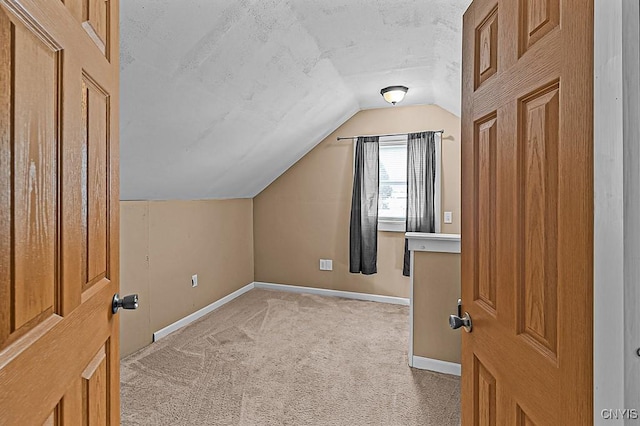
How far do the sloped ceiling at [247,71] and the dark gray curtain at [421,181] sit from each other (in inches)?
18.8

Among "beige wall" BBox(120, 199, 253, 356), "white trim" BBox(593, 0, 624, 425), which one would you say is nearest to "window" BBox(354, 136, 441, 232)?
"beige wall" BBox(120, 199, 253, 356)

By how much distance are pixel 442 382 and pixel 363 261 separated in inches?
78.6

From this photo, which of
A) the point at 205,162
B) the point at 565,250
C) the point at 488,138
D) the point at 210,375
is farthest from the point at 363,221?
the point at 565,250

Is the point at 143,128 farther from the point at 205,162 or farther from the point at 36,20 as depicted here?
the point at 36,20

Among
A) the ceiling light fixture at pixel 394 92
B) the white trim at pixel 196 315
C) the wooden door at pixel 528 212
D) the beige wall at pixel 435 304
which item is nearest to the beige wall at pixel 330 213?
the white trim at pixel 196 315

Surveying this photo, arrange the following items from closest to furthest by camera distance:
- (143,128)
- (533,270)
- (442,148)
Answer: (533,270) → (143,128) → (442,148)

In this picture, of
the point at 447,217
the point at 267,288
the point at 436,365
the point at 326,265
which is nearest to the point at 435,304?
the point at 436,365

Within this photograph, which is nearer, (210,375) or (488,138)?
(488,138)

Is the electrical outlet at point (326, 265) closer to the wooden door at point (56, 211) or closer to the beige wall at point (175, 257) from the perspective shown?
the beige wall at point (175, 257)

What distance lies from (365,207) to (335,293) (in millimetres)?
1150

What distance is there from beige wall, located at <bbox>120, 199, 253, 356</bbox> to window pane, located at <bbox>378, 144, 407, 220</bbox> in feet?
5.89

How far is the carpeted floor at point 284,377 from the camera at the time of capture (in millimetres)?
2066

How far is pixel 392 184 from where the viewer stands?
14.1ft

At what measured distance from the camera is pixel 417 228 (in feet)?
13.3
